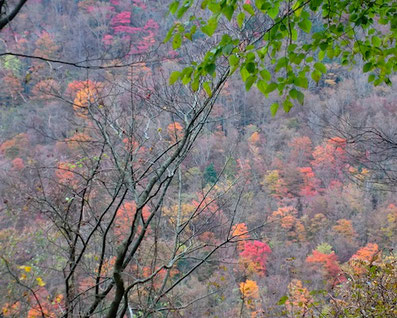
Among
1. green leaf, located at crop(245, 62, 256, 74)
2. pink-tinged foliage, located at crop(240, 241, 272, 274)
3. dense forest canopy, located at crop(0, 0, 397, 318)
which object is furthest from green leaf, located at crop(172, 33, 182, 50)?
pink-tinged foliage, located at crop(240, 241, 272, 274)

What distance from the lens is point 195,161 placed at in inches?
168

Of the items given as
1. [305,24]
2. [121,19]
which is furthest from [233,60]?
[121,19]

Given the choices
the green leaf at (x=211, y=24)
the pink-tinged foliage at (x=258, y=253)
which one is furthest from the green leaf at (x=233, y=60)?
the pink-tinged foliage at (x=258, y=253)

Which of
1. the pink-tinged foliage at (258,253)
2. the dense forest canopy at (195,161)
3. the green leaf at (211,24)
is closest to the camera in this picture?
the green leaf at (211,24)

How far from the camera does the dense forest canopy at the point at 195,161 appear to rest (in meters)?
1.75

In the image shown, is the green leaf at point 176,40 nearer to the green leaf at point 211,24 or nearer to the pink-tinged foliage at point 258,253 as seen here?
the green leaf at point 211,24

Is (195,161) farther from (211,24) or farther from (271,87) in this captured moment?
(211,24)

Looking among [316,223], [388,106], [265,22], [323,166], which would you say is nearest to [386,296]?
[265,22]

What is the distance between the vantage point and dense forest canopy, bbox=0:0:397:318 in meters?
1.75

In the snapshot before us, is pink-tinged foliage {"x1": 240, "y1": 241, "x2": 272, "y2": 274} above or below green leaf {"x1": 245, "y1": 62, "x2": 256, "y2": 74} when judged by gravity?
above

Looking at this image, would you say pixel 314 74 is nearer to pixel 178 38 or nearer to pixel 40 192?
pixel 178 38

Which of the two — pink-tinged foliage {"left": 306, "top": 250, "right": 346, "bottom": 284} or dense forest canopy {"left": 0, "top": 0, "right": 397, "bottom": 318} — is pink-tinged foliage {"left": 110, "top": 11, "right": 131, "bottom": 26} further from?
pink-tinged foliage {"left": 306, "top": 250, "right": 346, "bottom": 284}

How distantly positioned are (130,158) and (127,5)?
66.0ft

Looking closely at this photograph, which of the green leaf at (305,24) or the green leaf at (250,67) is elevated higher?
the green leaf at (305,24)
